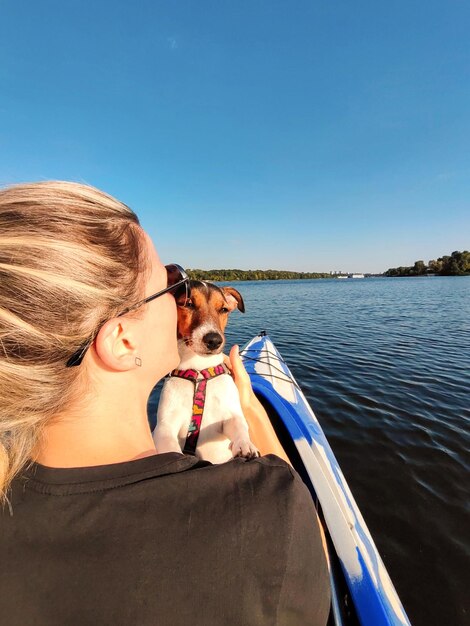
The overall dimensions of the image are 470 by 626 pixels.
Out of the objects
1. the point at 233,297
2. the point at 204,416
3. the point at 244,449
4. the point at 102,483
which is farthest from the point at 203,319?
the point at 102,483

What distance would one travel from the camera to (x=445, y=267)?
372 feet

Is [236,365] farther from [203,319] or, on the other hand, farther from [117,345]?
[117,345]

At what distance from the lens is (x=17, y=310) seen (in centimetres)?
108

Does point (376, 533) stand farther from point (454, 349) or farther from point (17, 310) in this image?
point (454, 349)

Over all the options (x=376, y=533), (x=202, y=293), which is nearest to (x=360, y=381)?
(x=376, y=533)

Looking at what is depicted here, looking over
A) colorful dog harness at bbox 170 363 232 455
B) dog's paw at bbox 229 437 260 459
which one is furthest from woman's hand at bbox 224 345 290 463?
dog's paw at bbox 229 437 260 459

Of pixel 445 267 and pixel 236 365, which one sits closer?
pixel 236 365

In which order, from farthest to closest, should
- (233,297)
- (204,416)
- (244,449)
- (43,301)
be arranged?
(233,297) < (204,416) < (244,449) < (43,301)

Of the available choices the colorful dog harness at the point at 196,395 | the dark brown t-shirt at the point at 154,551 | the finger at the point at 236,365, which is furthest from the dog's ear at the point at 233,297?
the dark brown t-shirt at the point at 154,551

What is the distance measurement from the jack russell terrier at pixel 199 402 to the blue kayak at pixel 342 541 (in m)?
1.30

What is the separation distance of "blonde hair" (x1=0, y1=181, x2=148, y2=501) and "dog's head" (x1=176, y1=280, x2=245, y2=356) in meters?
1.75

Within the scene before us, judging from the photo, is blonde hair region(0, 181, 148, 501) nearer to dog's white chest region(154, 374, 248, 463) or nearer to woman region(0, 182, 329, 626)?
woman region(0, 182, 329, 626)

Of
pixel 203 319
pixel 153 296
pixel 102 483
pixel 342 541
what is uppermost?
pixel 153 296

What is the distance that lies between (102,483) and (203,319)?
8.64ft
